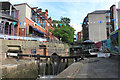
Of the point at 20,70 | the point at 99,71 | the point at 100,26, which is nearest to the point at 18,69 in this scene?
the point at 20,70

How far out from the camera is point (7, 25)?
18891 mm

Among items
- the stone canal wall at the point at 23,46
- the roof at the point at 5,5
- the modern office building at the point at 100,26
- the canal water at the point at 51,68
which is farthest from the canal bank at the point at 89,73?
the modern office building at the point at 100,26

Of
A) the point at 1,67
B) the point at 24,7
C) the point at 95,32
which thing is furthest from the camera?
the point at 95,32

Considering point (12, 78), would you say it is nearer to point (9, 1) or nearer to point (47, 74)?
point (47, 74)

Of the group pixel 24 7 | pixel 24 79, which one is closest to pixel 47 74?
pixel 24 79

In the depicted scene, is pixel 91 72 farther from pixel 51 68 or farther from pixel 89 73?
pixel 51 68

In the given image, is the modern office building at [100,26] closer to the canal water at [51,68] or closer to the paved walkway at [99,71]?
the canal water at [51,68]

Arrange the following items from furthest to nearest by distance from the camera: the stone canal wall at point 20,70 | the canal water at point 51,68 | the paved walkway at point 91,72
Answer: the canal water at point 51,68, the stone canal wall at point 20,70, the paved walkway at point 91,72

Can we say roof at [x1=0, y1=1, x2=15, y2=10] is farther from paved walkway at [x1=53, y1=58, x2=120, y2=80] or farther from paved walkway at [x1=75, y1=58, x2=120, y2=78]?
paved walkway at [x1=75, y1=58, x2=120, y2=78]

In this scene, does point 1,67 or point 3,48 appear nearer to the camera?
point 1,67

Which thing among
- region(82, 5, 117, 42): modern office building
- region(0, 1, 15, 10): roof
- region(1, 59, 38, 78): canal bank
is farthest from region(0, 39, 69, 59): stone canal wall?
region(82, 5, 117, 42): modern office building

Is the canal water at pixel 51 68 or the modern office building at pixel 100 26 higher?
the modern office building at pixel 100 26

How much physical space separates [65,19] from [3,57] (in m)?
31.2

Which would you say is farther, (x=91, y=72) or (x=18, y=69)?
(x=18, y=69)
